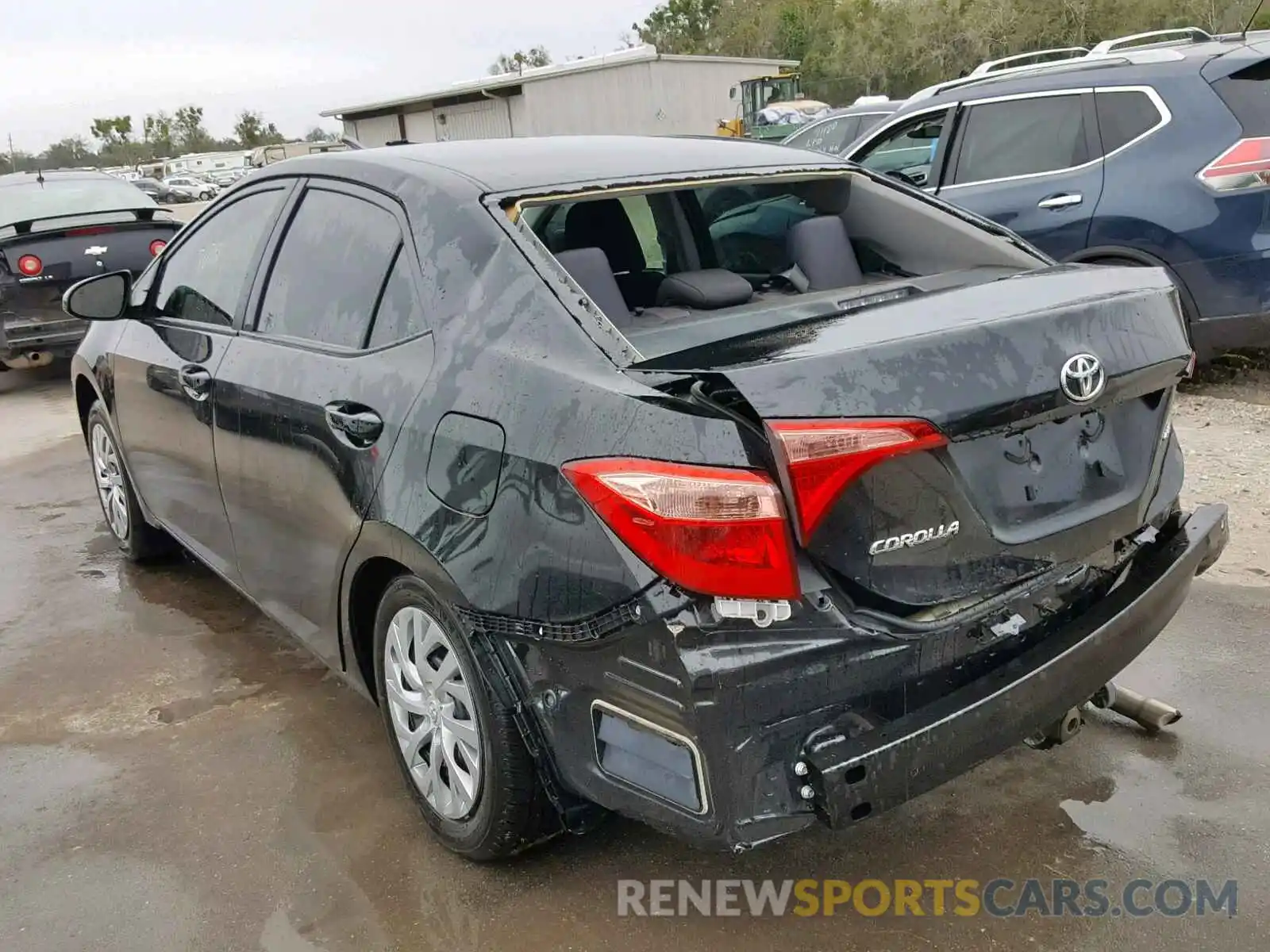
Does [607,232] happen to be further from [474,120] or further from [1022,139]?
[474,120]

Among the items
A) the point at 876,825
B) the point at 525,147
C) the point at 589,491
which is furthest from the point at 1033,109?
the point at 589,491

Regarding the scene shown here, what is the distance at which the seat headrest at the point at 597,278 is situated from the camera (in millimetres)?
2938

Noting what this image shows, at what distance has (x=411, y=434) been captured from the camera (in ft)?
8.53

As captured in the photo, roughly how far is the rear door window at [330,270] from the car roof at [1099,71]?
4.95m

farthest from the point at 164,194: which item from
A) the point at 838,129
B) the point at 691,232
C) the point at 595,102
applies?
the point at 691,232

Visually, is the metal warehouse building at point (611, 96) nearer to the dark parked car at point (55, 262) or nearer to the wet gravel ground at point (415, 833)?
the dark parked car at point (55, 262)

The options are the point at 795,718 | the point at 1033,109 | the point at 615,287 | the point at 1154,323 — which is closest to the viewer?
the point at 795,718

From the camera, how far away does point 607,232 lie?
3.79 metres

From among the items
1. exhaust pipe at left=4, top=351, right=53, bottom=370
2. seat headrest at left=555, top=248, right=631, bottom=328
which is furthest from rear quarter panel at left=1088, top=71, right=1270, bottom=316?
exhaust pipe at left=4, top=351, right=53, bottom=370

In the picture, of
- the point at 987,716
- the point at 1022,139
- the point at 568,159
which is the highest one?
the point at 568,159

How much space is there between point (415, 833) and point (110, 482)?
294 cm

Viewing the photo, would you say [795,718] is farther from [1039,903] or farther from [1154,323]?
[1154,323]

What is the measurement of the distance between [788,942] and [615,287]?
5.53ft

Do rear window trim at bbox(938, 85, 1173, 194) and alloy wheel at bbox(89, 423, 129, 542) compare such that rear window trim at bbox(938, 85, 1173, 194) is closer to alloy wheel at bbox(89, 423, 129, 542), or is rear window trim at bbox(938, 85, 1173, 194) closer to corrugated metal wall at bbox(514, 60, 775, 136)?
alloy wheel at bbox(89, 423, 129, 542)
